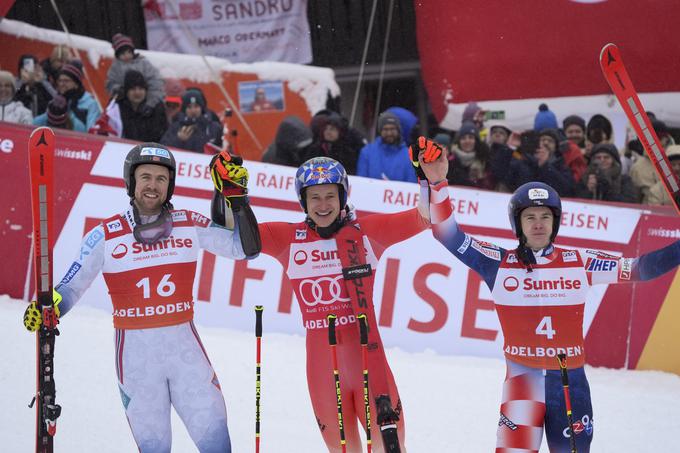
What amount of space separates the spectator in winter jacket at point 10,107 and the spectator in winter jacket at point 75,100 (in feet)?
0.70

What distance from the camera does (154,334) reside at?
5551mm

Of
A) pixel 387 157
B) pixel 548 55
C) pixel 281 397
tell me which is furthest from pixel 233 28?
pixel 281 397

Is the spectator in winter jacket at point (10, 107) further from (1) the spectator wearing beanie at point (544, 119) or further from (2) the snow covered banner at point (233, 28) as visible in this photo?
(1) the spectator wearing beanie at point (544, 119)

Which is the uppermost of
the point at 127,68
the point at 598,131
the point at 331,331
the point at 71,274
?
the point at 127,68

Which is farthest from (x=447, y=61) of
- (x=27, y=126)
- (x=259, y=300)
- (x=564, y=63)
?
(x=27, y=126)

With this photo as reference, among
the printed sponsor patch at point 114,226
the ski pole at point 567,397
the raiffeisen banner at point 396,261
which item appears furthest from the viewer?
the raiffeisen banner at point 396,261

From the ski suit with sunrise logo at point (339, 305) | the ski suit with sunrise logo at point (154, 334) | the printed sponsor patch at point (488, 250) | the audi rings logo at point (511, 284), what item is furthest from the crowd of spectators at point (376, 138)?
the ski suit with sunrise logo at point (154, 334)

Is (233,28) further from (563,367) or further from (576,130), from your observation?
(563,367)

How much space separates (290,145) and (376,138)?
865 mm

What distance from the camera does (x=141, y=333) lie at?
18.2 feet

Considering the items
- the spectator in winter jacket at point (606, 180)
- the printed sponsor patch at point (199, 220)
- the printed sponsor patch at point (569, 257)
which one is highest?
the spectator in winter jacket at point (606, 180)

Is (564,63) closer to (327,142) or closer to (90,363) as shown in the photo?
(327,142)

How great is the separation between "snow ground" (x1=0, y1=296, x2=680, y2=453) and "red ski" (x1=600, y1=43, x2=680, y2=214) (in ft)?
9.12

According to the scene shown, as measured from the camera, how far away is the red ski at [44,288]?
5.46 meters
